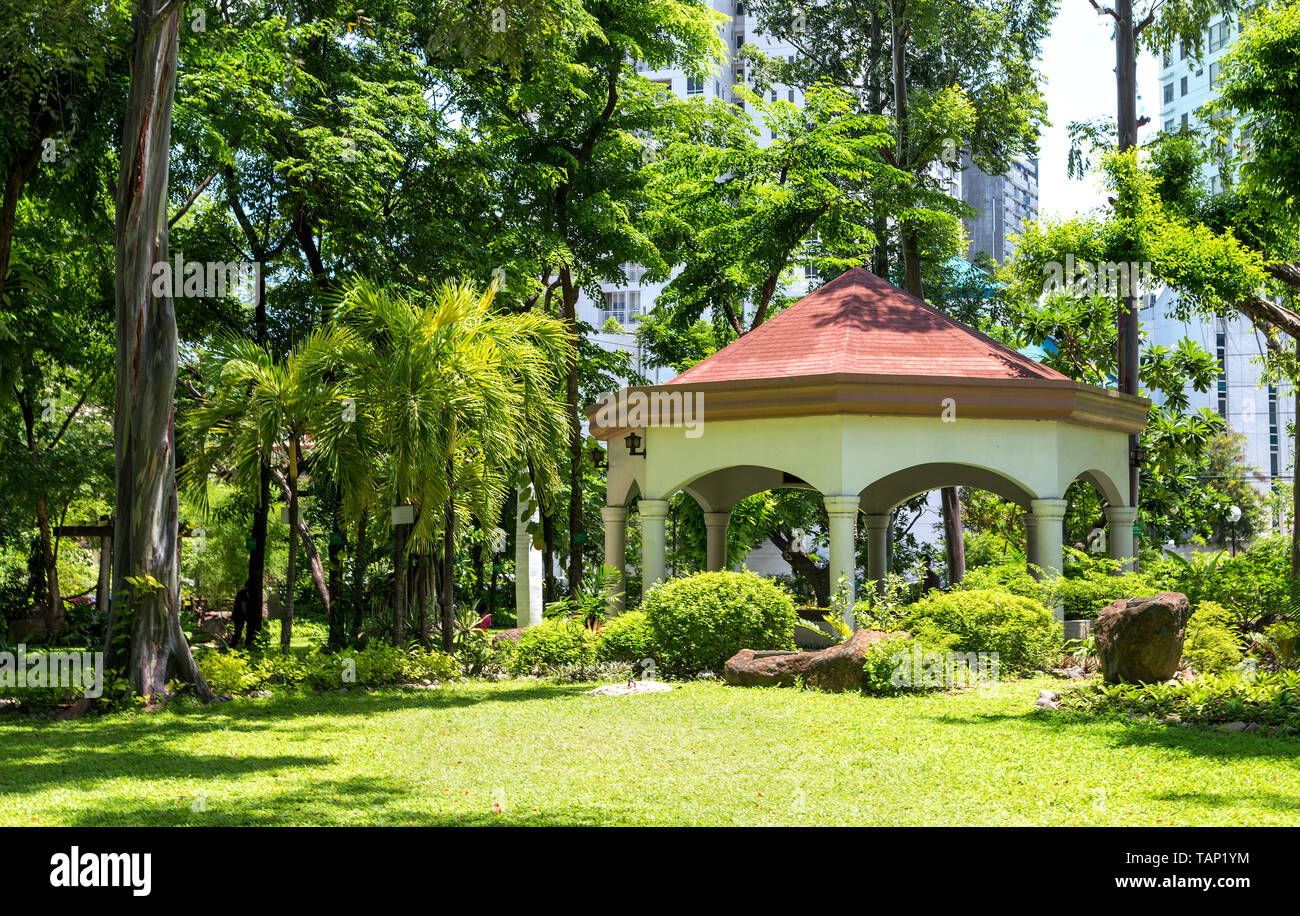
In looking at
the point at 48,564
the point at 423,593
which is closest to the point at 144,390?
the point at 423,593

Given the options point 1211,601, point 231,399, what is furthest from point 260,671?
point 1211,601

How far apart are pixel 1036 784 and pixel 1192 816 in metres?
1.29

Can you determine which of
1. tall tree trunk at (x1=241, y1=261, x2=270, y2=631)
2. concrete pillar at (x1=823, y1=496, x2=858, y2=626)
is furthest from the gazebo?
tall tree trunk at (x1=241, y1=261, x2=270, y2=631)

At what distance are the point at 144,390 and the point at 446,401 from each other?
140 inches

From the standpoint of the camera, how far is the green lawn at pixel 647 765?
303 inches

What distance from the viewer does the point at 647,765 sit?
9523 millimetres

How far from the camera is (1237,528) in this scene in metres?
68.1

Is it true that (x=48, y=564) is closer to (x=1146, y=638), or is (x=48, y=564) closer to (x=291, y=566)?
(x=291, y=566)

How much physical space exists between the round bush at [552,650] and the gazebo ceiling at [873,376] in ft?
11.2

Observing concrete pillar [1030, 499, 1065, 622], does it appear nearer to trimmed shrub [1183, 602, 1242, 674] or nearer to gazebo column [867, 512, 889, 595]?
trimmed shrub [1183, 602, 1242, 674]

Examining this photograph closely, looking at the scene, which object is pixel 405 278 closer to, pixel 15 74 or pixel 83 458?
pixel 15 74

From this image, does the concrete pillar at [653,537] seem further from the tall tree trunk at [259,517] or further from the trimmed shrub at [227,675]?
the trimmed shrub at [227,675]

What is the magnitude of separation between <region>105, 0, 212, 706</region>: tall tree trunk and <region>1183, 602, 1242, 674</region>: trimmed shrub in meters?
11.5

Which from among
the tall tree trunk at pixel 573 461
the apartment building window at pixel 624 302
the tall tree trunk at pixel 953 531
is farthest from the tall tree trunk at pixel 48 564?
the apartment building window at pixel 624 302
